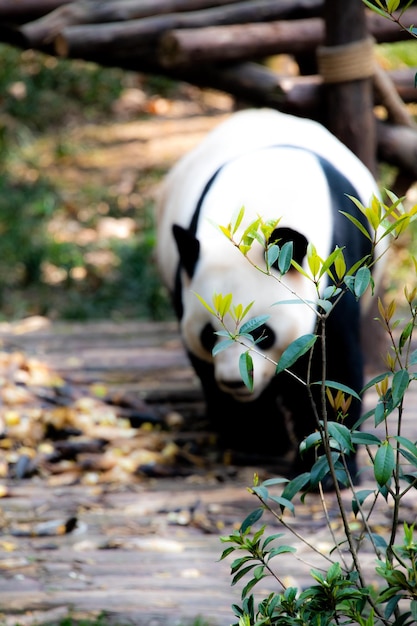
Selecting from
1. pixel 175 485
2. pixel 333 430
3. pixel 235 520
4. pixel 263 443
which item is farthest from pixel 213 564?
pixel 333 430

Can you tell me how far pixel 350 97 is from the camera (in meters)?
3.99

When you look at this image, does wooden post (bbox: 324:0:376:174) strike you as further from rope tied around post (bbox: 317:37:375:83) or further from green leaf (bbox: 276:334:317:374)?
green leaf (bbox: 276:334:317:374)

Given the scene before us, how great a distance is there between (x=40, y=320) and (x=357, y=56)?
7.08 feet

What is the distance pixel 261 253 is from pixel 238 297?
0.16m

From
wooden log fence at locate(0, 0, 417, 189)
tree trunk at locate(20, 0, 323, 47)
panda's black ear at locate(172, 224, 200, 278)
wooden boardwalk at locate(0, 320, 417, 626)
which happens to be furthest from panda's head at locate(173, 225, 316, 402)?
tree trunk at locate(20, 0, 323, 47)

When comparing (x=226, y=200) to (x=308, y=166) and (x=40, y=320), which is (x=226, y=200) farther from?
(x=40, y=320)

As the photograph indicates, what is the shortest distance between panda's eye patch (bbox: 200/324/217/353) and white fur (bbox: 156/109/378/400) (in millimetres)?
20

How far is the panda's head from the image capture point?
291 centimetres

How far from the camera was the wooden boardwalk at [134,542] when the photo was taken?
8.38 feet

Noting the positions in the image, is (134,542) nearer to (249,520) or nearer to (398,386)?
(249,520)

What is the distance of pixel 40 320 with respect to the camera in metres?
5.07

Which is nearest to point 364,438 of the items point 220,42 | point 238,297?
point 238,297

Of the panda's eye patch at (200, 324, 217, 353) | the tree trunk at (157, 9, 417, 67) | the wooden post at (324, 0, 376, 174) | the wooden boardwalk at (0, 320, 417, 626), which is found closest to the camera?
the wooden boardwalk at (0, 320, 417, 626)

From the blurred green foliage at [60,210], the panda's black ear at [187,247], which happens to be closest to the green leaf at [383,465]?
the panda's black ear at [187,247]
